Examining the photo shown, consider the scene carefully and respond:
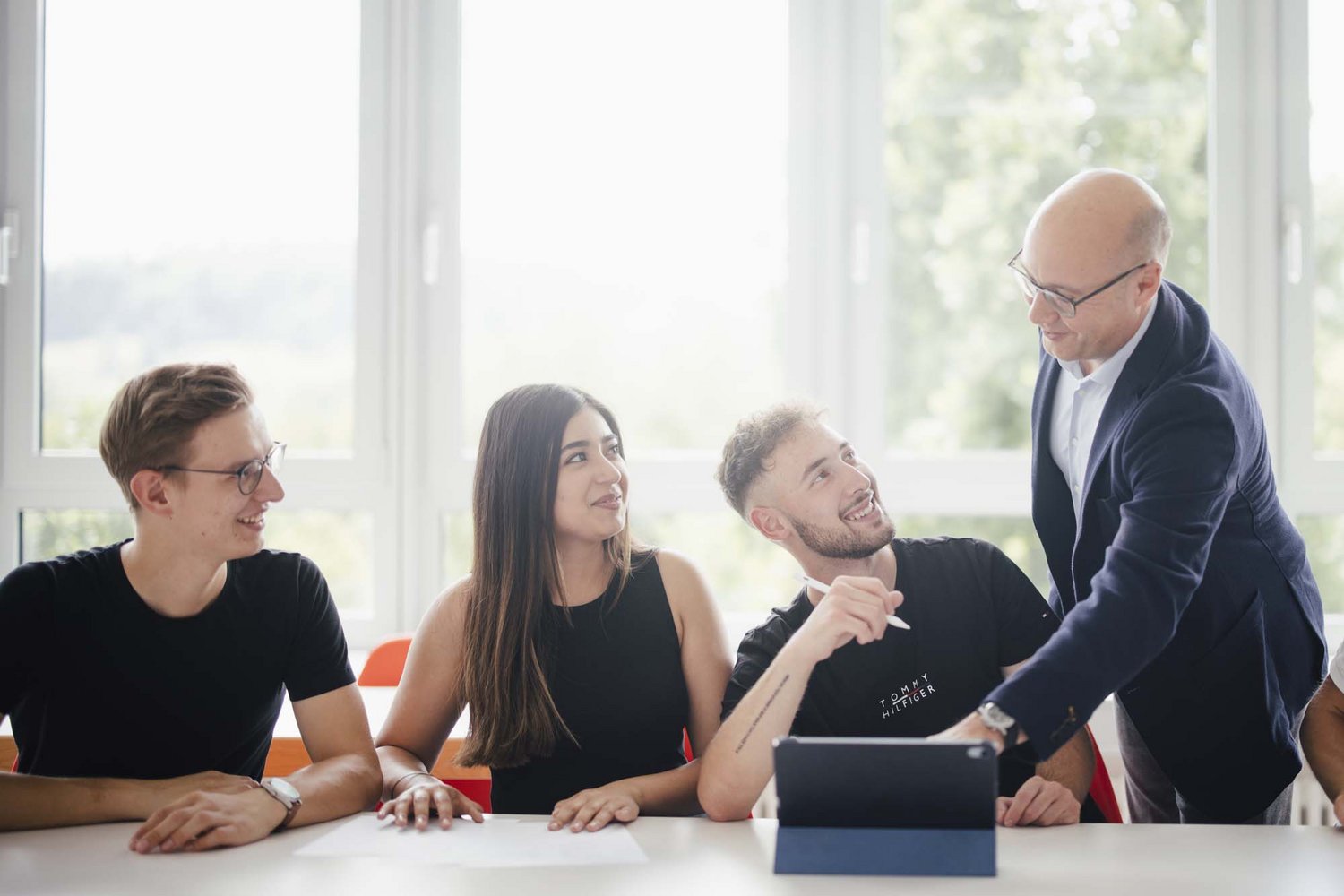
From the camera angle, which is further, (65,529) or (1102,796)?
(65,529)

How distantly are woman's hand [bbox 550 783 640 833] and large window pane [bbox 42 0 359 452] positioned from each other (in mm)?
1942

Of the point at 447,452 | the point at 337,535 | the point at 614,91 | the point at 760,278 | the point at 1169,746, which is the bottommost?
the point at 1169,746

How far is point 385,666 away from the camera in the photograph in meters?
2.72

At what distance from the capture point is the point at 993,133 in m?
3.25

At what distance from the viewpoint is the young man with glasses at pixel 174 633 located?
176 centimetres

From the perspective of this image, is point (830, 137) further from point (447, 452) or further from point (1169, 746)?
point (1169, 746)

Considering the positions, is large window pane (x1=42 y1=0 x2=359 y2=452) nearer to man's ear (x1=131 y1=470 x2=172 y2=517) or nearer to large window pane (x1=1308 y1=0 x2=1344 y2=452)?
man's ear (x1=131 y1=470 x2=172 y2=517)

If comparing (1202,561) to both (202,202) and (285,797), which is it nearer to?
(285,797)

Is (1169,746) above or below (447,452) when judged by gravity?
below

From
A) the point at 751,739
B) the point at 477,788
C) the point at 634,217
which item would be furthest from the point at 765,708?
the point at 634,217

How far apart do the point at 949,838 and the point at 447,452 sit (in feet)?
7.34

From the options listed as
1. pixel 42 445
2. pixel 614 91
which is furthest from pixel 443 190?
pixel 42 445

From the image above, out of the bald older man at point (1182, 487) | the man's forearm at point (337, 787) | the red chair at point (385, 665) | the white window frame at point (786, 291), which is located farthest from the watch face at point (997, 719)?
the white window frame at point (786, 291)

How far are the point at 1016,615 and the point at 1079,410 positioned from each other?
379 millimetres
